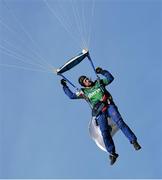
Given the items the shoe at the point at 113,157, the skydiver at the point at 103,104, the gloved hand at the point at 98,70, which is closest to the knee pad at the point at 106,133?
the skydiver at the point at 103,104

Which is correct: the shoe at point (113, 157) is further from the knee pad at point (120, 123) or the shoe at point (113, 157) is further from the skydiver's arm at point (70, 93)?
the skydiver's arm at point (70, 93)

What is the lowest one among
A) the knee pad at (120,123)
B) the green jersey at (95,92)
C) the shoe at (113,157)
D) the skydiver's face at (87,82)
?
the shoe at (113,157)

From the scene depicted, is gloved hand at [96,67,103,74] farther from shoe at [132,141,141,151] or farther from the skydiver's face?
shoe at [132,141,141,151]

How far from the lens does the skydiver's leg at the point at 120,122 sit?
48.0 ft

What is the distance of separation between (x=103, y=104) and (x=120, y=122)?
67 centimetres

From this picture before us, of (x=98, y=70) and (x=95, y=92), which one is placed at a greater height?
(x=98, y=70)

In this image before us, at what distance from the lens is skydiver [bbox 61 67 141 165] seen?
48.8ft

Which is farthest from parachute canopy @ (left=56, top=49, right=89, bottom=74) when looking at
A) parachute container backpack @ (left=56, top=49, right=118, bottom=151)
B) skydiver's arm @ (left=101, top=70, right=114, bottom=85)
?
skydiver's arm @ (left=101, top=70, right=114, bottom=85)

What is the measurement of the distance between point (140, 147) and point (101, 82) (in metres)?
2.00

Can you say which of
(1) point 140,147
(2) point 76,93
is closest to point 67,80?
(2) point 76,93

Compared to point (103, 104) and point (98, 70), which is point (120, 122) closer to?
point (103, 104)

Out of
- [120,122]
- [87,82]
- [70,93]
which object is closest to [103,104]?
[120,122]

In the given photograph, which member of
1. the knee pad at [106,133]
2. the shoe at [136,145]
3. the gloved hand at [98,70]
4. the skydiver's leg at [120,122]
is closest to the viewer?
the shoe at [136,145]

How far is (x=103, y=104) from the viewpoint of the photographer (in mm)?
15125
